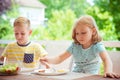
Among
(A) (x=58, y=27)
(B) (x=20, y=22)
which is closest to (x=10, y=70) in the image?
(B) (x=20, y=22)

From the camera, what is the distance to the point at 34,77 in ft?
5.92

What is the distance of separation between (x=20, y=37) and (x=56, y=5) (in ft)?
8.29

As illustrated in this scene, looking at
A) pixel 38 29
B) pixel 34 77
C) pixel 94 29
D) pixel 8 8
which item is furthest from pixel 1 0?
pixel 34 77

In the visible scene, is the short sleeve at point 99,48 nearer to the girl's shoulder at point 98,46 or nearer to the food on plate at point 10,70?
the girl's shoulder at point 98,46

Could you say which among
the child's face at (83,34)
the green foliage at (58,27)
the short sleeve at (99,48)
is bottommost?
the green foliage at (58,27)

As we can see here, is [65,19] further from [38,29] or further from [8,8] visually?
[8,8]

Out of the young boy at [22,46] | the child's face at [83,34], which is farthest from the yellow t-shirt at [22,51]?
the child's face at [83,34]

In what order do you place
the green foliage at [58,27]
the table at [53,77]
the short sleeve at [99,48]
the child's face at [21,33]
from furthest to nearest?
the green foliage at [58,27] → the child's face at [21,33] → the short sleeve at [99,48] → the table at [53,77]

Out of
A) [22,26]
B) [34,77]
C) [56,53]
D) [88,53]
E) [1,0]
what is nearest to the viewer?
[34,77]

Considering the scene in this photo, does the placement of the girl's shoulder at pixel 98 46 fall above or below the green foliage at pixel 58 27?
above

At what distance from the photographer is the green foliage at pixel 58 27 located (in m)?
4.95

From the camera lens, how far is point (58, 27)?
5.05 metres

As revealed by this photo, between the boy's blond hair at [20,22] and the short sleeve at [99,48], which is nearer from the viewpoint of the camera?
the short sleeve at [99,48]

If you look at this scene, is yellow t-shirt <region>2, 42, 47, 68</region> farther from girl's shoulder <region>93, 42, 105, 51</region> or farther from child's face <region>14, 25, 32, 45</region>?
girl's shoulder <region>93, 42, 105, 51</region>
